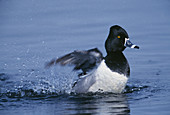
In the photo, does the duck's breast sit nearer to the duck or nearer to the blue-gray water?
the duck

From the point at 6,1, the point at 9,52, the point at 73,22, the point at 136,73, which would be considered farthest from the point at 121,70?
the point at 6,1

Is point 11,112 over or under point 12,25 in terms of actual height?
under

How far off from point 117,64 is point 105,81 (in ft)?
1.18

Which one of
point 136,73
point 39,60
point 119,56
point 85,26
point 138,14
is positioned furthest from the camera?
point 138,14

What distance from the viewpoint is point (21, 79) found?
890cm

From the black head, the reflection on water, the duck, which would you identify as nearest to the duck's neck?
the duck

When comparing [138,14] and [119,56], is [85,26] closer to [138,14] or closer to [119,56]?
[138,14]

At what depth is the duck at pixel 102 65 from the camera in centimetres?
740

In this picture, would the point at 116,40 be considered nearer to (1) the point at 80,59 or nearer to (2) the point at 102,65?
(2) the point at 102,65

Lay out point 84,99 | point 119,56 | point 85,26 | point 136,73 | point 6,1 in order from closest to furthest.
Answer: point 84,99 → point 119,56 → point 136,73 → point 85,26 → point 6,1

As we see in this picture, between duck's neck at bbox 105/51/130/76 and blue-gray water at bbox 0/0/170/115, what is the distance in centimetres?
41

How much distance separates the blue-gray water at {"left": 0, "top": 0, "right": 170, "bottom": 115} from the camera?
676cm

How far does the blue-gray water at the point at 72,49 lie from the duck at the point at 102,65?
208 millimetres

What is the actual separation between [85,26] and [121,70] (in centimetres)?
426
